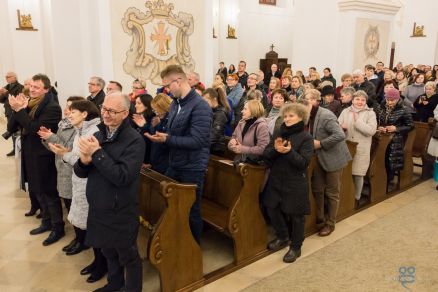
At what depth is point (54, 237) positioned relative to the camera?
4.25m

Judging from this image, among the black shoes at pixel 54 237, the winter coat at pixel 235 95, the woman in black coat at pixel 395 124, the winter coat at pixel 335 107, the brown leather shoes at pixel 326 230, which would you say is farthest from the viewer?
the winter coat at pixel 235 95

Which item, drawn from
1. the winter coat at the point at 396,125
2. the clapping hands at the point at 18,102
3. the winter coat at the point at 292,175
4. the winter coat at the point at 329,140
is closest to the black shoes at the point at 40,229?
the clapping hands at the point at 18,102

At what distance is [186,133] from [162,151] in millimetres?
636

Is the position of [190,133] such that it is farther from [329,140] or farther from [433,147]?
[433,147]

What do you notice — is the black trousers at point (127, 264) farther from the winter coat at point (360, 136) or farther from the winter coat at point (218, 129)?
the winter coat at point (360, 136)

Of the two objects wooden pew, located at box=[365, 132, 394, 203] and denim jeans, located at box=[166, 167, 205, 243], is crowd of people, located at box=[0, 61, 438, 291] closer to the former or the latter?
denim jeans, located at box=[166, 167, 205, 243]

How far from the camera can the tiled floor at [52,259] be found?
3.49 m

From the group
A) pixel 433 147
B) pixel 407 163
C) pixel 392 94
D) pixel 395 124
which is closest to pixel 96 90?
pixel 392 94

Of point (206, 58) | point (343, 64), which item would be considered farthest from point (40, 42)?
point (343, 64)

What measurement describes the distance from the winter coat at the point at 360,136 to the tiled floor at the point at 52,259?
2.12 feet

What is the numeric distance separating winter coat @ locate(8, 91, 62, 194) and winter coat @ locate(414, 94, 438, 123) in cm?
576

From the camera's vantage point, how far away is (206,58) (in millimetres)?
6969

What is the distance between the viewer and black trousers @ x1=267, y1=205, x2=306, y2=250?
3.77 metres

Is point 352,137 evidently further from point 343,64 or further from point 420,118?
point 343,64
